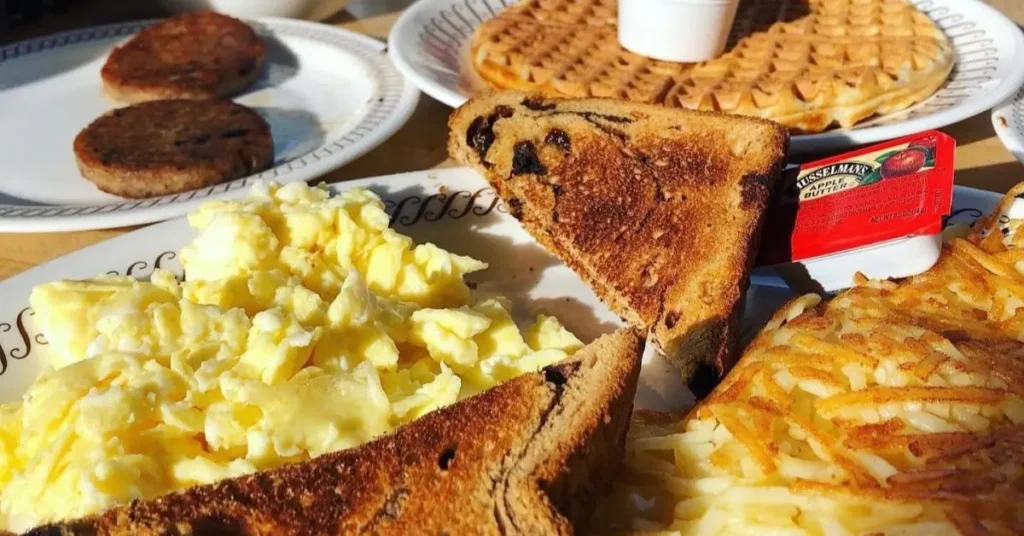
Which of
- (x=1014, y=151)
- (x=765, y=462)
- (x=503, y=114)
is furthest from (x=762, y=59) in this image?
(x=765, y=462)

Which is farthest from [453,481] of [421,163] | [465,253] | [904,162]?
[421,163]

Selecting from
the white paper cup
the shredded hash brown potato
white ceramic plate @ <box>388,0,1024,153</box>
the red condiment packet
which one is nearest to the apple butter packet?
the red condiment packet

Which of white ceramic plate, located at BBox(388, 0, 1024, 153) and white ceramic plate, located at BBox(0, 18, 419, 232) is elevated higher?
white ceramic plate, located at BBox(388, 0, 1024, 153)

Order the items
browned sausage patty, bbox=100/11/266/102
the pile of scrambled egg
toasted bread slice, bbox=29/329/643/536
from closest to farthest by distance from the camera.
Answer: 1. toasted bread slice, bbox=29/329/643/536
2. the pile of scrambled egg
3. browned sausage patty, bbox=100/11/266/102

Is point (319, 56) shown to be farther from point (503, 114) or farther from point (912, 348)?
point (912, 348)

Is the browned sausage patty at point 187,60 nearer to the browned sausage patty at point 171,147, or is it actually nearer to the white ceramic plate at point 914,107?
the browned sausage patty at point 171,147

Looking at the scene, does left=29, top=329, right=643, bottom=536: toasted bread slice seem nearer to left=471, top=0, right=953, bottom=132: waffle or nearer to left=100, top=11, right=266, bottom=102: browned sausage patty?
left=471, top=0, right=953, bottom=132: waffle

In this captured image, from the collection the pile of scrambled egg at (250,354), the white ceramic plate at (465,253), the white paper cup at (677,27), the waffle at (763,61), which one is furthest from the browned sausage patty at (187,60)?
the white paper cup at (677,27)
